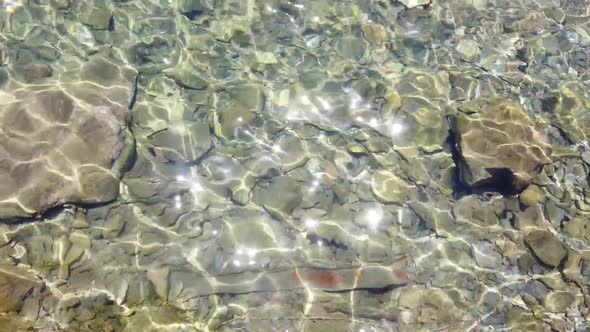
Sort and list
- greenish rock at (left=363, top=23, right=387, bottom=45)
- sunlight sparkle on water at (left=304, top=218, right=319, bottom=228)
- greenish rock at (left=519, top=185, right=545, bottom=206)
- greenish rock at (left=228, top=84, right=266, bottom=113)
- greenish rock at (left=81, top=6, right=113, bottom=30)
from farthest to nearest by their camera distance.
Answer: greenish rock at (left=363, top=23, right=387, bottom=45) < greenish rock at (left=81, top=6, right=113, bottom=30) < greenish rock at (left=228, top=84, right=266, bottom=113) < greenish rock at (left=519, top=185, right=545, bottom=206) < sunlight sparkle on water at (left=304, top=218, right=319, bottom=228)

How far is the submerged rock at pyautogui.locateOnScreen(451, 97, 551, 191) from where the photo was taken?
217 inches

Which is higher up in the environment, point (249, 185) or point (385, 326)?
point (249, 185)

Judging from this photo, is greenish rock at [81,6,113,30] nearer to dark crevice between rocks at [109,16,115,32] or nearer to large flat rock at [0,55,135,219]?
dark crevice between rocks at [109,16,115,32]

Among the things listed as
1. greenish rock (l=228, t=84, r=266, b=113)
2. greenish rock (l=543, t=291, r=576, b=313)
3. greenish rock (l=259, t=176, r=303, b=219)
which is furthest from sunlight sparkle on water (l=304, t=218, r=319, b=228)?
greenish rock (l=543, t=291, r=576, b=313)

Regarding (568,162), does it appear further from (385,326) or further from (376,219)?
(385,326)

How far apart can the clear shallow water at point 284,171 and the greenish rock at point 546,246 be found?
19 mm

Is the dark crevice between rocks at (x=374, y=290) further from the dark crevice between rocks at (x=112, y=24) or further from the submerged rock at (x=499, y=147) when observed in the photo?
the dark crevice between rocks at (x=112, y=24)

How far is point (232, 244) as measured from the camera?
4.96 m

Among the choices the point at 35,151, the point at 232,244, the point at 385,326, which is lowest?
the point at 385,326

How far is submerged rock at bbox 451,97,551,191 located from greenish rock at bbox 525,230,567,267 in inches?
20.9

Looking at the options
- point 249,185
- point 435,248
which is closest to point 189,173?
point 249,185

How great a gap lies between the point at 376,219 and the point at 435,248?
673 mm

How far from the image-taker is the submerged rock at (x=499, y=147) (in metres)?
5.51

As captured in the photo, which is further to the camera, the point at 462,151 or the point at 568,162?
the point at 568,162
